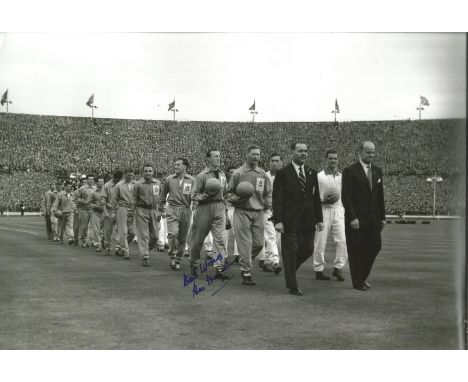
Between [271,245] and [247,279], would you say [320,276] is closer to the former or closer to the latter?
[247,279]

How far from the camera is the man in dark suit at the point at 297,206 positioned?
891 centimetres

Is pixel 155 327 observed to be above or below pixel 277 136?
below

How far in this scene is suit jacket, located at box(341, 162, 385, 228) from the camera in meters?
9.10

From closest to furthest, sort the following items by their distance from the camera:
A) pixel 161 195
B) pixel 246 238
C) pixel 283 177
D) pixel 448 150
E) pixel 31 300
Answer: pixel 448 150, pixel 31 300, pixel 283 177, pixel 246 238, pixel 161 195

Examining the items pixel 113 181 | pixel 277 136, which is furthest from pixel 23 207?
pixel 113 181

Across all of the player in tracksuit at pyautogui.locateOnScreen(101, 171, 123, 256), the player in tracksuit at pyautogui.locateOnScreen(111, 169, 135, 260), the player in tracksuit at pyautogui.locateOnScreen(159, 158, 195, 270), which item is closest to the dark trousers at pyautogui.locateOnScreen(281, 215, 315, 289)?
the player in tracksuit at pyautogui.locateOnScreen(159, 158, 195, 270)

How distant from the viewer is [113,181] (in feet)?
52.0

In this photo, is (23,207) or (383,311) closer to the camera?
(383,311)

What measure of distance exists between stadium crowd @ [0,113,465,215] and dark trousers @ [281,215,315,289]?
44774 millimetres

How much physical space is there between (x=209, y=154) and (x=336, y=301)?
399 cm

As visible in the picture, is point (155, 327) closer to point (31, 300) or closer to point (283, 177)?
point (31, 300)

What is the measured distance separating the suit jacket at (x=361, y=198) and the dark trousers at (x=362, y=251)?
0.12 metres

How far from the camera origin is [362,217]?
9117mm

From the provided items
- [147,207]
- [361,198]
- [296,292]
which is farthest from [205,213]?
[361,198]
